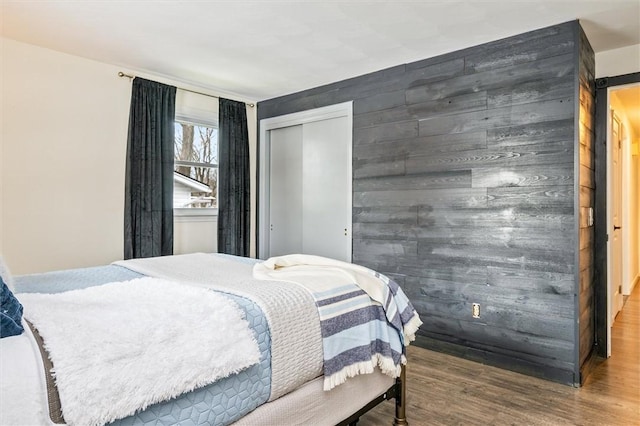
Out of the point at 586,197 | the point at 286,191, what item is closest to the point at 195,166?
the point at 286,191

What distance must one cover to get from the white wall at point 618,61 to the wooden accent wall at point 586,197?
9 centimetres

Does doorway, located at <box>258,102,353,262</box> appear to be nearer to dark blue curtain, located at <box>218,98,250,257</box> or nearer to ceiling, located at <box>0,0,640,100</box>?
dark blue curtain, located at <box>218,98,250,257</box>

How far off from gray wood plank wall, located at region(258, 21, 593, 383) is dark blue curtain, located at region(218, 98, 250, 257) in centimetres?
148

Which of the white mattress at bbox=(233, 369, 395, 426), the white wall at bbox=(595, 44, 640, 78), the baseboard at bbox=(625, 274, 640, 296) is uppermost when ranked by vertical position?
the white wall at bbox=(595, 44, 640, 78)

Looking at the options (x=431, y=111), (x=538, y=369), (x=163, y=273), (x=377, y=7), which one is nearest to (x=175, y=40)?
(x=377, y=7)

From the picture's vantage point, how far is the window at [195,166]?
161 inches

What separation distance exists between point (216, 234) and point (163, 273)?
2345mm

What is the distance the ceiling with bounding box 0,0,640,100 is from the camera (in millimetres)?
2473

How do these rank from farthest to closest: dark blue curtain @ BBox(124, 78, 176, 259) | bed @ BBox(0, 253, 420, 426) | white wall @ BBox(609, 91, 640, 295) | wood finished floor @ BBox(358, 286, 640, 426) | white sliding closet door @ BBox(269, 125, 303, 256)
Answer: white wall @ BBox(609, 91, 640, 295)
white sliding closet door @ BBox(269, 125, 303, 256)
dark blue curtain @ BBox(124, 78, 176, 259)
wood finished floor @ BBox(358, 286, 640, 426)
bed @ BBox(0, 253, 420, 426)

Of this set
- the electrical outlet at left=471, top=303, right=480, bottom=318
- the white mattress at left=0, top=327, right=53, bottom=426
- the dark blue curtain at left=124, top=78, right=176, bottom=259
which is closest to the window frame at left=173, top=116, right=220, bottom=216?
the dark blue curtain at left=124, top=78, right=176, bottom=259

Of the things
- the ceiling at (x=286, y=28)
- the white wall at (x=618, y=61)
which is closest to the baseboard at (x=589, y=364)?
the white wall at (x=618, y=61)

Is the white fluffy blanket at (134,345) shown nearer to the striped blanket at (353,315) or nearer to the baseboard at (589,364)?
the striped blanket at (353,315)

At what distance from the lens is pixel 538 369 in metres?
2.77

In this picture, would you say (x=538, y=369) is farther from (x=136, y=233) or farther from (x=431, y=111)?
(x=136, y=233)
